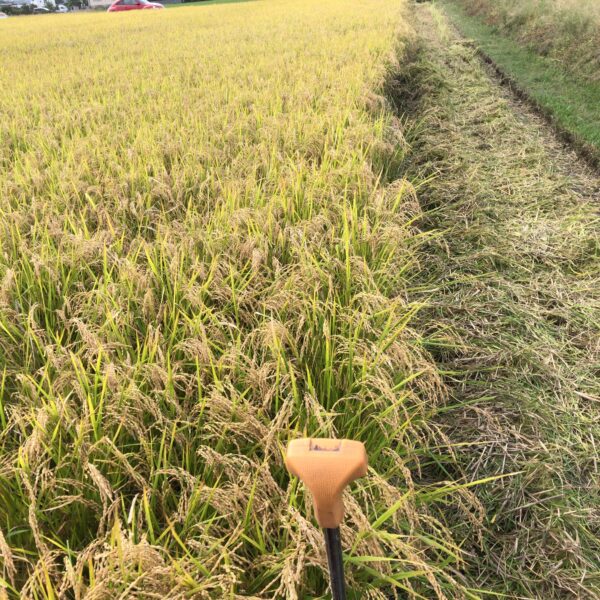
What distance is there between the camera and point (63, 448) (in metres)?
1.00

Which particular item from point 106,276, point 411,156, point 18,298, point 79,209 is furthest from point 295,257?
point 411,156

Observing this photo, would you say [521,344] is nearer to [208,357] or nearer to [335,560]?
[208,357]

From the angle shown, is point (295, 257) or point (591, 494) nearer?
point (591, 494)

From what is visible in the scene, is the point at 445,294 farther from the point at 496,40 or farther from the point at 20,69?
the point at 496,40

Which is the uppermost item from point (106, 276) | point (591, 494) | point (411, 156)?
point (106, 276)

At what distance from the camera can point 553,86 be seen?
6.01 m

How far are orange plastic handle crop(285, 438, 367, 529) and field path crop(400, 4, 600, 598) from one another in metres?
0.73

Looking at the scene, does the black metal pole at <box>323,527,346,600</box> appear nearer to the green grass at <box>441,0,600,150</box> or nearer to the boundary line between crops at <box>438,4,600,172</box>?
the boundary line between crops at <box>438,4,600,172</box>

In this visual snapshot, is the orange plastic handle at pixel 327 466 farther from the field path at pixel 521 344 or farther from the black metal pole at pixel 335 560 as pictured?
the field path at pixel 521 344

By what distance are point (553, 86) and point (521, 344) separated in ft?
18.6

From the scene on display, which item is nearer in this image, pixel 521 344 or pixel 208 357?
pixel 208 357

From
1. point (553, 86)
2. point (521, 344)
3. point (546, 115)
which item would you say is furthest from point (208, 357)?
point (553, 86)

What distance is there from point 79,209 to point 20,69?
17.1 feet

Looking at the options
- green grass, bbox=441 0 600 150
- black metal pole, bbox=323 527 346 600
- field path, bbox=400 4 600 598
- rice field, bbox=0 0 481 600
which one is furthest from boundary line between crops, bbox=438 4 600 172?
black metal pole, bbox=323 527 346 600
